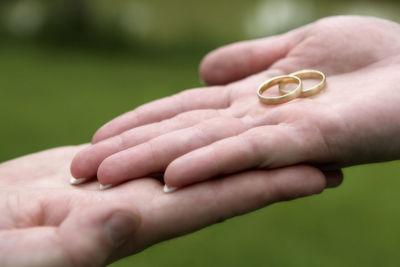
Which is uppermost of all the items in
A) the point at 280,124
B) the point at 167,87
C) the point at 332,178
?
the point at 280,124

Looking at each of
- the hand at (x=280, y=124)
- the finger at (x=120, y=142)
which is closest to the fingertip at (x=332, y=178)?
the hand at (x=280, y=124)

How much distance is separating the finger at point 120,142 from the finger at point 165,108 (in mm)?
230

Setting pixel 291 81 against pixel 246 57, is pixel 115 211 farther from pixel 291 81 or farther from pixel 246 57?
pixel 246 57

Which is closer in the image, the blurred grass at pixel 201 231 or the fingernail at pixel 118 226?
the fingernail at pixel 118 226

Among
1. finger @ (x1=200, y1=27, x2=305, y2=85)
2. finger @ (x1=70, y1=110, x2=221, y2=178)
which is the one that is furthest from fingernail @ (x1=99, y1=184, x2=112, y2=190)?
finger @ (x1=200, y1=27, x2=305, y2=85)

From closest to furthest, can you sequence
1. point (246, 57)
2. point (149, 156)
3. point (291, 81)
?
point (149, 156) → point (291, 81) → point (246, 57)

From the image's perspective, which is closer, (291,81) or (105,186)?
(105,186)

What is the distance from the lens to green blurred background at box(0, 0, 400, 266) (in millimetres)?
4086

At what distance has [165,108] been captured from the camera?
2.84 meters

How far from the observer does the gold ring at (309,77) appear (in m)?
2.71

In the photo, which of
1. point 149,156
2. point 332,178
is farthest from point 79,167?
point 332,178

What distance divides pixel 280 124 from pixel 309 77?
2.90ft

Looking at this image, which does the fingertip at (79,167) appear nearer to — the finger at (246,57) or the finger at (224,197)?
the finger at (224,197)

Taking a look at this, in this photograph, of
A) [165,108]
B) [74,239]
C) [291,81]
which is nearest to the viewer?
[74,239]
